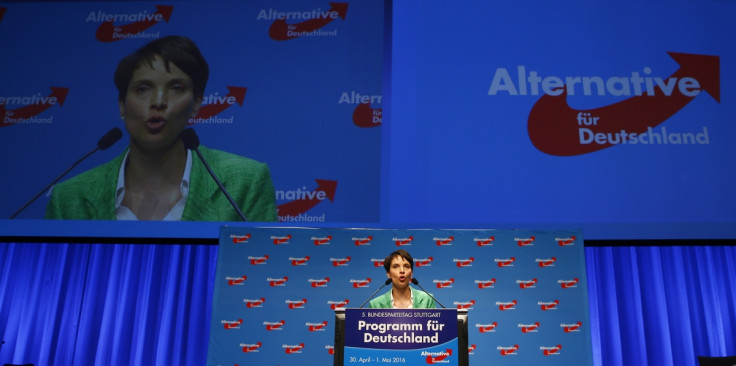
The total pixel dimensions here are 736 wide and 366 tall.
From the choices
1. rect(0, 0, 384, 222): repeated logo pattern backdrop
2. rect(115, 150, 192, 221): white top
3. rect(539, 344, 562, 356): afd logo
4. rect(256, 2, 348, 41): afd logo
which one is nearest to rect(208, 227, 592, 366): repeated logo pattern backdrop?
rect(539, 344, 562, 356): afd logo

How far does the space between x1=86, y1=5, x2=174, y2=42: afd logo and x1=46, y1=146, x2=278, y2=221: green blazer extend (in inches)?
50.1

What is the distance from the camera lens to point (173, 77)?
565 centimetres

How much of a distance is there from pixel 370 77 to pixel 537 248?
2109 millimetres

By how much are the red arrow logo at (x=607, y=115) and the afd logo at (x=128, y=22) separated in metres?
3.61

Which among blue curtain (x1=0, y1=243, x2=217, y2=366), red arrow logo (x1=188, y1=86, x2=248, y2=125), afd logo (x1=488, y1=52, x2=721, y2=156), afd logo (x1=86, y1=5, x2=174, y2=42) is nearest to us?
afd logo (x1=488, y1=52, x2=721, y2=156)

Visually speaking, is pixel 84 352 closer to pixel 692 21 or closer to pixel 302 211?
pixel 302 211

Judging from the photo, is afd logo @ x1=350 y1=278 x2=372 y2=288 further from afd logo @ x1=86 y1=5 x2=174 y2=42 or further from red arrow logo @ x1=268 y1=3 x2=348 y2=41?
afd logo @ x1=86 y1=5 x2=174 y2=42

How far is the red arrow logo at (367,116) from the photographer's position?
5.44 meters

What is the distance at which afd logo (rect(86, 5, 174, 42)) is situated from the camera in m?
5.92

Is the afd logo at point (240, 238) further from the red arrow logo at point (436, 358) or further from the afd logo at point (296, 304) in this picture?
the red arrow logo at point (436, 358)

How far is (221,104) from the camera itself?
5566 millimetres

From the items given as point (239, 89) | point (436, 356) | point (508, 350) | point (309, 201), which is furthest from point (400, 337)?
point (239, 89)

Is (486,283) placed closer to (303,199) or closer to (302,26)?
(303,199)

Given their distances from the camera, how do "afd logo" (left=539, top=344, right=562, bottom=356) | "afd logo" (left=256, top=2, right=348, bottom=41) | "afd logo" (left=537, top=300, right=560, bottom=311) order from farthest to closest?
"afd logo" (left=256, top=2, right=348, bottom=41) → "afd logo" (left=537, top=300, right=560, bottom=311) → "afd logo" (left=539, top=344, right=562, bottom=356)
